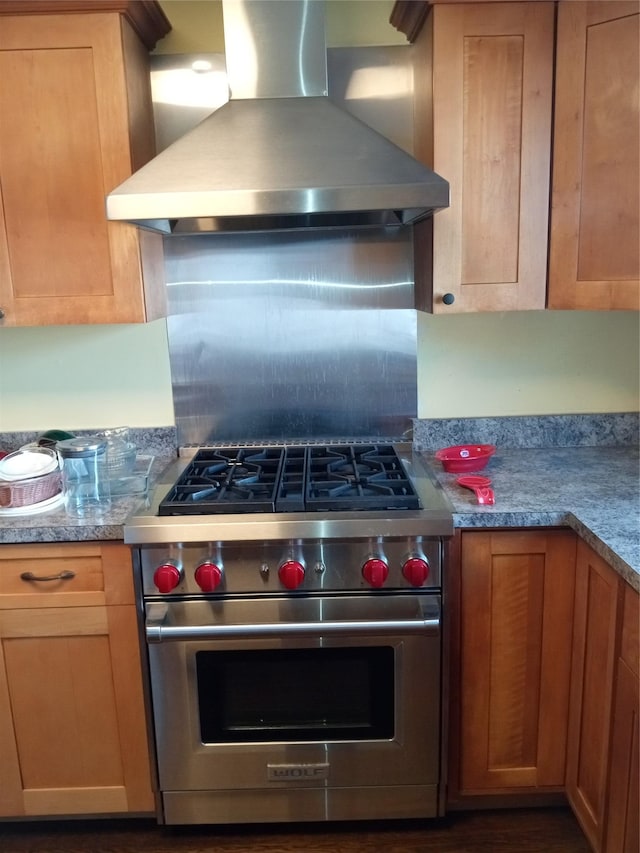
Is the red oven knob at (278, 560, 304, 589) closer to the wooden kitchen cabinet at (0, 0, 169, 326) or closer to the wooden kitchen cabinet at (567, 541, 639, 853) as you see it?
the wooden kitchen cabinet at (567, 541, 639, 853)

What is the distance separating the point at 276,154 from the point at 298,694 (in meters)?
1.37

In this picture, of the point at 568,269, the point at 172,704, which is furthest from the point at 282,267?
the point at 172,704

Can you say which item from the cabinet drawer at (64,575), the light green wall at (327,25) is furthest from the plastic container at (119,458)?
the light green wall at (327,25)

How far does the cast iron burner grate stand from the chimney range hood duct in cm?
70

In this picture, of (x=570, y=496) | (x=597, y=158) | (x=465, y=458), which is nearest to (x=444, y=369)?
(x=465, y=458)

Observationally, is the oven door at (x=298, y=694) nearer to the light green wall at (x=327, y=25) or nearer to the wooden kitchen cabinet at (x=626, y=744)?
the wooden kitchen cabinet at (x=626, y=744)

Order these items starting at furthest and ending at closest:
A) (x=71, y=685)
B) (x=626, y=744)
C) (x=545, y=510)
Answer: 1. (x=71, y=685)
2. (x=545, y=510)
3. (x=626, y=744)

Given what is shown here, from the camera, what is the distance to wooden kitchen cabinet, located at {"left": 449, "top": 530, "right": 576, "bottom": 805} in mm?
1646

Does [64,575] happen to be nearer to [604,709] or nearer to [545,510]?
[545,510]

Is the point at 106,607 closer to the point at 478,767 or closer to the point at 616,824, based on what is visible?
the point at 478,767

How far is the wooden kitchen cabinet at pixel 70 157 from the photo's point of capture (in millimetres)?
1676

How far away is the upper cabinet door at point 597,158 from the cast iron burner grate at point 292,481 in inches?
27.7

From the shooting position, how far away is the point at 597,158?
1676mm

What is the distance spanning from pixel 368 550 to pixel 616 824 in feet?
→ 2.60
